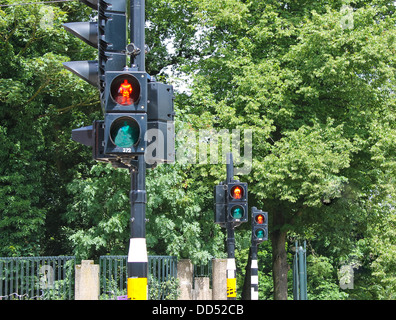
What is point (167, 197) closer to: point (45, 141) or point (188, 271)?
point (188, 271)

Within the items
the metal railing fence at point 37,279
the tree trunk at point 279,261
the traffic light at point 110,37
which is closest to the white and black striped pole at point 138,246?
the traffic light at point 110,37

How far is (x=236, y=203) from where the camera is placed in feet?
51.6

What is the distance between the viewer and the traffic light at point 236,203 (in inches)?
615

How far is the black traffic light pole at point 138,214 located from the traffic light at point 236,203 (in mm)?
8641

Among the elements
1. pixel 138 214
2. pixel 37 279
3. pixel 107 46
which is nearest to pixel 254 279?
pixel 37 279

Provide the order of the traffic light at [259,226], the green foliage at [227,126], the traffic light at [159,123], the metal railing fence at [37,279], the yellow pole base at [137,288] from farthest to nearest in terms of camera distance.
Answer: the green foliage at [227,126], the traffic light at [259,226], the metal railing fence at [37,279], the traffic light at [159,123], the yellow pole base at [137,288]

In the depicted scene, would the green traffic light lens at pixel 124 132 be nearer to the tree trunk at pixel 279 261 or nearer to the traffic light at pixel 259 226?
the traffic light at pixel 259 226

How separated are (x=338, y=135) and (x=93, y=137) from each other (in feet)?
60.7

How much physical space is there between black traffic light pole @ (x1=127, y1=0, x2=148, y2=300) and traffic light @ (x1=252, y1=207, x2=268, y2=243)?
11.8 m

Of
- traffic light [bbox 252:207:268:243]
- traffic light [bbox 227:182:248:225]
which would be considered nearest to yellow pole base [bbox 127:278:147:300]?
traffic light [bbox 227:182:248:225]

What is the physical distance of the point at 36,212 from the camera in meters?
23.3

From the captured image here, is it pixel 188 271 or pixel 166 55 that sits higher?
pixel 166 55

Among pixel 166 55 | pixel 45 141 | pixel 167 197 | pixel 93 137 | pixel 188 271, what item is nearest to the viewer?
pixel 93 137
